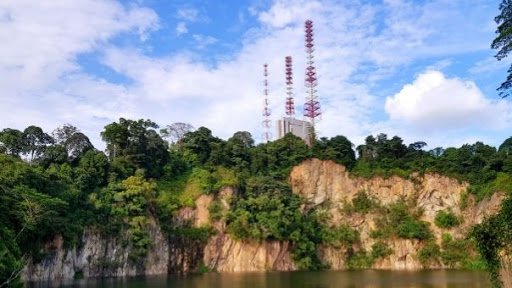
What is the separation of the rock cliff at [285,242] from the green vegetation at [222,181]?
2.59 feet

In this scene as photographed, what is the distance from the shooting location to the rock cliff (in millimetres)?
48625

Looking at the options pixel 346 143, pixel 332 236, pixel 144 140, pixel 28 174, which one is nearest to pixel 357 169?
pixel 346 143

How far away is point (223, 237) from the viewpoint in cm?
5934

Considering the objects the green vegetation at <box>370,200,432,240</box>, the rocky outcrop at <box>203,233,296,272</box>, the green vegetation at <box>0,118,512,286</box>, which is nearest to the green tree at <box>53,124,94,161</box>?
the green vegetation at <box>0,118,512,286</box>

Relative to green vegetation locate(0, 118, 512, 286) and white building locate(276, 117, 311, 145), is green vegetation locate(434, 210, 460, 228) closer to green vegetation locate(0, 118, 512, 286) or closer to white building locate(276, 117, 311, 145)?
green vegetation locate(0, 118, 512, 286)

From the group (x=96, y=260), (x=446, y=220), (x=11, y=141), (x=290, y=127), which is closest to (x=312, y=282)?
(x=96, y=260)

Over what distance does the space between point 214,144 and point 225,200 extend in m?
9.19

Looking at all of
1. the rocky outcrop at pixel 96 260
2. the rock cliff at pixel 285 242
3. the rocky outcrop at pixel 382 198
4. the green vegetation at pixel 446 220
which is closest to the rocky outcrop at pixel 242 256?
the rock cliff at pixel 285 242

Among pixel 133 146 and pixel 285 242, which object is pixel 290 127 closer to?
pixel 285 242

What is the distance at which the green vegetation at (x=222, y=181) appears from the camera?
168ft

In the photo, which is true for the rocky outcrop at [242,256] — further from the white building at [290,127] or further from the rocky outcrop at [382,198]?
the white building at [290,127]

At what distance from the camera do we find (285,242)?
196ft

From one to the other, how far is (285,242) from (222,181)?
397 inches

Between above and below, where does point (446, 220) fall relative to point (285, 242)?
above
